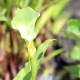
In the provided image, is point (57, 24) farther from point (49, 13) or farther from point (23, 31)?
point (23, 31)

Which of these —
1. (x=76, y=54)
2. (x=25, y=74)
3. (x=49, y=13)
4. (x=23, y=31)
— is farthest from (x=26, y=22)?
(x=49, y=13)

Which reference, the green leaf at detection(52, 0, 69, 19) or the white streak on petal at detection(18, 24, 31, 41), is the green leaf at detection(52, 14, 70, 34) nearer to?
the green leaf at detection(52, 0, 69, 19)

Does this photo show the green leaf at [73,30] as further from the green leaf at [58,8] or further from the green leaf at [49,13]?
the green leaf at [58,8]

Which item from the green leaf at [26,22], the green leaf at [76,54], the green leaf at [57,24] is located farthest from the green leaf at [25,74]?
the green leaf at [57,24]

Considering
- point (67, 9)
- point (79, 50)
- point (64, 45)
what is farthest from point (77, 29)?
point (67, 9)

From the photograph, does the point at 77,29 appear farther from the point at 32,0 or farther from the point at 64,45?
the point at 64,45

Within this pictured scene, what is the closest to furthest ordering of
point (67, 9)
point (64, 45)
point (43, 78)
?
point (43, 78)
point (64, 45)
point (67, 9)

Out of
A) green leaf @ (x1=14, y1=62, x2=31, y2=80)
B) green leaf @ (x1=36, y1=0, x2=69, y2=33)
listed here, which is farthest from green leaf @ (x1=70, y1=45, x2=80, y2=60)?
green leaf @ (x1=14, y1=62, x2=31, y2=80)
